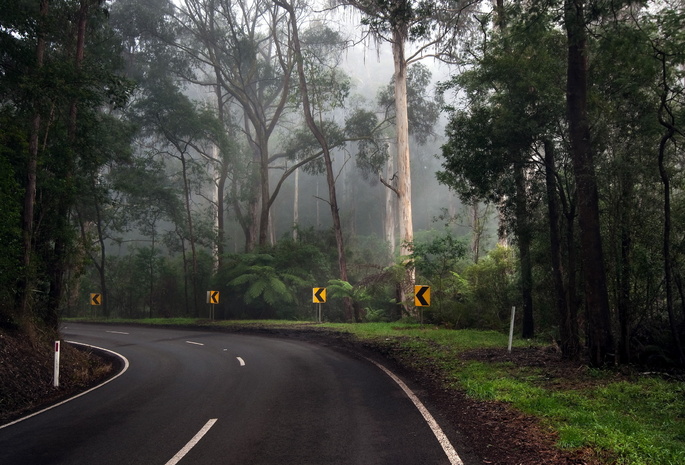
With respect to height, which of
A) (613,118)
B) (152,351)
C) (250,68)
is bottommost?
(152,351)

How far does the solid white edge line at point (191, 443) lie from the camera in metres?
5.85

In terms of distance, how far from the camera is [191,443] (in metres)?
6.49

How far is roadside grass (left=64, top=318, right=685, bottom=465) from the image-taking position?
18.4 ft

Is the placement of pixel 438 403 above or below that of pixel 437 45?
below

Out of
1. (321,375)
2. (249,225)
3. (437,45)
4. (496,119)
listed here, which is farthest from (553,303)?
(249,225)

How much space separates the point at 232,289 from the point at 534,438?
28.6 m

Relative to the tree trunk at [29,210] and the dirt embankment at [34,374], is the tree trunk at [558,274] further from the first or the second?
the tree trunk at [29,210]

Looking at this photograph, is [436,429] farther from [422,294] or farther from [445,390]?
[422,294]

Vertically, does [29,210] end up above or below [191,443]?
above

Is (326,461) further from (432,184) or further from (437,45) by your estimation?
(432,184)

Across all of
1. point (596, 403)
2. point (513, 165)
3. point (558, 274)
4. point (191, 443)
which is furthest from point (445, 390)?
point (513, 165)

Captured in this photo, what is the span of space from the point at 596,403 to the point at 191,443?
A: 577cm

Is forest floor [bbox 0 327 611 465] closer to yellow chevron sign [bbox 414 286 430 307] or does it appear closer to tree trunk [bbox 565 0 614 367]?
tree trunk [bbox 565 0 614 367]

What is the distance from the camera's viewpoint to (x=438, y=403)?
336 inches
